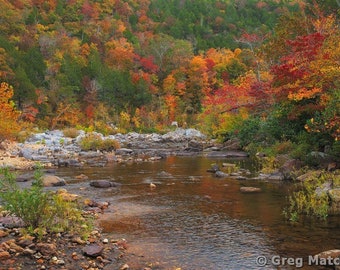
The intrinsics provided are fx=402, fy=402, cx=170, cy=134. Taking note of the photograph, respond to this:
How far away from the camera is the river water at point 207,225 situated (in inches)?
294

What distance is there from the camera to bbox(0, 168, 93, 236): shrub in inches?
308

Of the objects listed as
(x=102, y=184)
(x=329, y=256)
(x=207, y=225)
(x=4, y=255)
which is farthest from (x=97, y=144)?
(x=329, y=256)

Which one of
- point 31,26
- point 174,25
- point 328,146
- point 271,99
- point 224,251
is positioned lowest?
point 224,251

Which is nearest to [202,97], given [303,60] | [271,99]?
[271,99]

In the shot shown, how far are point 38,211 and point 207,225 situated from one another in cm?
389

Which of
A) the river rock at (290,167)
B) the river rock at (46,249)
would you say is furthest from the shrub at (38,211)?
the river rock at (290,167)

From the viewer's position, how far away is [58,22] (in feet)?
217

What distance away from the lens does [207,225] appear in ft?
31.3

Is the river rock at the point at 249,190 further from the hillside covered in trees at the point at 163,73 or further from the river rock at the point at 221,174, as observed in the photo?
the hillside covered in trees at the point at 163,73

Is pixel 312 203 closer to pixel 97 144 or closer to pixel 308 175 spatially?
pixel 308 175

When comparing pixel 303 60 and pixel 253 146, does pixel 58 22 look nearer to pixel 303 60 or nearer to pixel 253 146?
pixel 253 146

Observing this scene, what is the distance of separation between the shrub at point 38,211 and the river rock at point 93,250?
734mm

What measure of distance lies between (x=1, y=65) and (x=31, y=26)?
2360 cm

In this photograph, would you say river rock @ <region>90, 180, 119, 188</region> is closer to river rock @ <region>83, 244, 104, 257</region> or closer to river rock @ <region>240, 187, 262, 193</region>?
river rock @ <region>240, 187, 262, 193</region>
